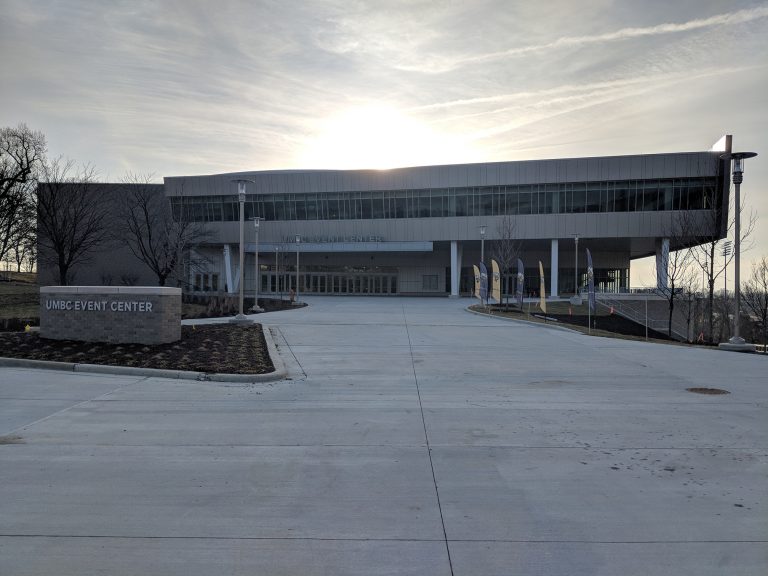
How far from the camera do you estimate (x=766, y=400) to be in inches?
352

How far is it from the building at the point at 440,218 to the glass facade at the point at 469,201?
10 cm

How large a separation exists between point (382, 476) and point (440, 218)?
4948cm

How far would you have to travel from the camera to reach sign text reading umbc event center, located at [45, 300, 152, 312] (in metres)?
14.0

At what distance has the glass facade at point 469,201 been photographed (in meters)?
49.0

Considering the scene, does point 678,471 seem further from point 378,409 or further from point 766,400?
point 766,400

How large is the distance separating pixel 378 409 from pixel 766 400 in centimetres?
630

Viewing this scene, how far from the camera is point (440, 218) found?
53844 millimetres

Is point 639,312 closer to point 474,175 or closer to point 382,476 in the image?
point 474,175

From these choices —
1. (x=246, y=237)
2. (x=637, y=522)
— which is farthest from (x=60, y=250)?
(x=637, y=522)

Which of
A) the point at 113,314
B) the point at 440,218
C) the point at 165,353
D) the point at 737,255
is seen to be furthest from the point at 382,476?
the point at 440,218

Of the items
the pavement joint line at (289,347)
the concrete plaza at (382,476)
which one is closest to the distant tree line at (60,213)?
the pavement joint line at (289,347)

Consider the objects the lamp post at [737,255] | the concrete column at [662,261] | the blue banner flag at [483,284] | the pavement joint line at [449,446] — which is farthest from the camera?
the concrete column at [662,261]

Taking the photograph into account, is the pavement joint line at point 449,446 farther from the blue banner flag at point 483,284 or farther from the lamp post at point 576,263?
the lamp post at point 576,263

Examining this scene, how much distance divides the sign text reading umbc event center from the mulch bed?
90cm
